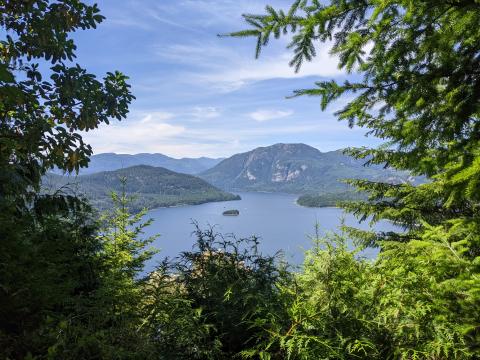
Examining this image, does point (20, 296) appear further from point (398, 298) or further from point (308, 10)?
point (308, 10)

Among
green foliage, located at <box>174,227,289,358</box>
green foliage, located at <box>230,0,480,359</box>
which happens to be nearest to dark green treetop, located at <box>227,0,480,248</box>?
green foliage, located at <box>230,0,480,359</box>

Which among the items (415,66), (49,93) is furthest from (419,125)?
(49,93)

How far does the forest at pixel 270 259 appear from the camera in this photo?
292 centimetres

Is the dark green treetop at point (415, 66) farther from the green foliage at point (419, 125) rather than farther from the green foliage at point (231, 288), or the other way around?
the green foliage at point (231, 288)

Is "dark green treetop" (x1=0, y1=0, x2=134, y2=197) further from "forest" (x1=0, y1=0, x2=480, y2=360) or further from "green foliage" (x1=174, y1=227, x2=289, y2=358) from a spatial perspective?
"green foliage" (x1=174, y1=227, x2=289, y2=358)

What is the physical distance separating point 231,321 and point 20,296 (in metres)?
1.93

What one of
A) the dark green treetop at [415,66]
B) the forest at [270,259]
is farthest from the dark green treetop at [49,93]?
the dark green treetop at [415,66]

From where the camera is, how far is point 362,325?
3.26 m

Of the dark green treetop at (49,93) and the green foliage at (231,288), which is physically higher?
the dark green treetop at (49,93)

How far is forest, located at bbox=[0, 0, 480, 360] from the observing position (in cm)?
292

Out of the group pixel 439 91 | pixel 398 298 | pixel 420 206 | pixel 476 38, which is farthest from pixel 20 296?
pixel 420 206

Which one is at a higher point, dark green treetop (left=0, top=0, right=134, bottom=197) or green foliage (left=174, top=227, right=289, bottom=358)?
dark green treetop (left=0, top=0, right=134, bottom=197)

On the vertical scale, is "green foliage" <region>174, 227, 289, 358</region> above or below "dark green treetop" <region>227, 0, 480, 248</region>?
below

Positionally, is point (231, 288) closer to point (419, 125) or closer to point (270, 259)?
point (270, 259)
